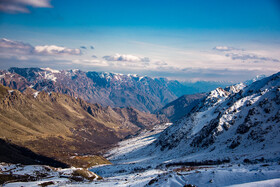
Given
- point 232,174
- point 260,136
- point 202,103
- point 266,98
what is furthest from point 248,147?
point 202,103

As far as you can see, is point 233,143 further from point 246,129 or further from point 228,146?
point 246,129

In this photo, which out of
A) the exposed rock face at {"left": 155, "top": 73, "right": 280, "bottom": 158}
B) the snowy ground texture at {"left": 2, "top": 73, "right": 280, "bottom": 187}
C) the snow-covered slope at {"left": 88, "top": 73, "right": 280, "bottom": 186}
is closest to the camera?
the snowy ground texture at {"left": 2, "top": 73, "right": 280, "bottom": 187}

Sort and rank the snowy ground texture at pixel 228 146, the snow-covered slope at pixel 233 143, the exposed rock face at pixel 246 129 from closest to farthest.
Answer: the snowy ground texture at pixel 228 146
the snow-covered slope at pixel 233 143
the exposed rock face at pixel 246 129

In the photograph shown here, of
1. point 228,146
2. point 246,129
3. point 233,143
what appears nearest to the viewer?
point 233,143

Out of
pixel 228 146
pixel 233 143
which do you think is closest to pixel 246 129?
pixel 233 143

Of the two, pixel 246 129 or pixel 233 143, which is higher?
pixel 246 129

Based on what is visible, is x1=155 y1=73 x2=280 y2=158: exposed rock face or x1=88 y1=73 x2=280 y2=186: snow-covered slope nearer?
x1=88 y1=73 x2=280 y2=186: snow-covered slope

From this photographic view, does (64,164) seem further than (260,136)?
Yes

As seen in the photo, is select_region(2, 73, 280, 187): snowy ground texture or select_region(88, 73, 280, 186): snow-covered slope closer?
select_region(2, 73, 280, 187): snowy ground texture

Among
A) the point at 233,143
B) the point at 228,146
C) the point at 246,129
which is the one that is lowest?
the point at 228,146

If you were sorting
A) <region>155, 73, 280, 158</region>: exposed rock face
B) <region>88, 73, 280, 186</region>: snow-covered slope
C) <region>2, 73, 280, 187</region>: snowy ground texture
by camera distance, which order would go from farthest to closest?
<region>155, 73, 280, 158</region>: exposed rock face, <region>88, 73, 280, 186</region>: snow-covered slope, <region>2, 73, 280, 187</region>: snowy ground texture

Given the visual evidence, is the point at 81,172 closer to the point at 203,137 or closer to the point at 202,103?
the point at 203,137
